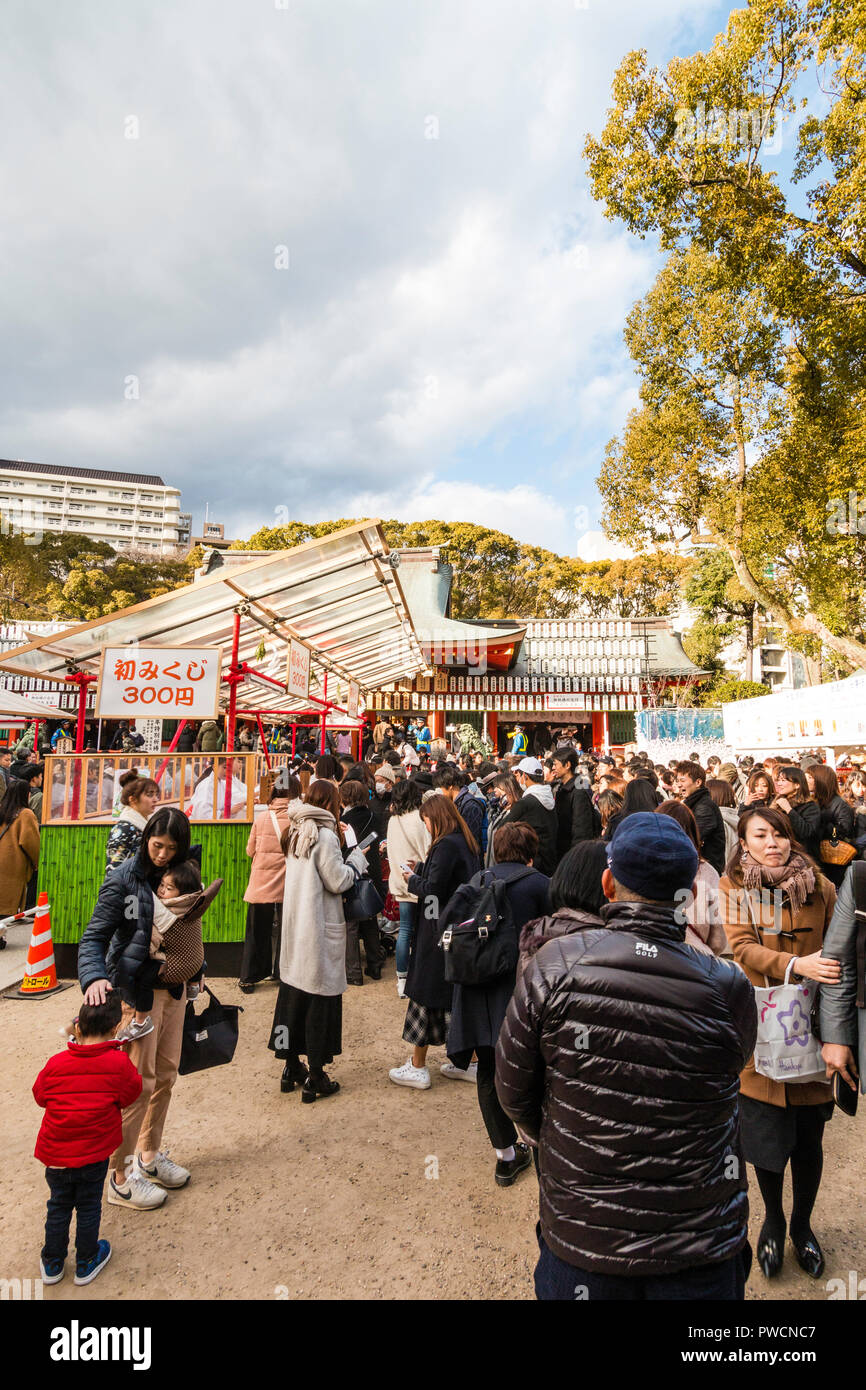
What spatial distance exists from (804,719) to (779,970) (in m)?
9.09

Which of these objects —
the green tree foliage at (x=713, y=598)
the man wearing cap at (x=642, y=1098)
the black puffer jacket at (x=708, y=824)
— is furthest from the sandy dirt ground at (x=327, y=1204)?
the green tree foliage at (x=713, y=598)

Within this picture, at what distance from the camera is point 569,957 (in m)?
1.58

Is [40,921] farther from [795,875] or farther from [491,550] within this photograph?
[491,550]

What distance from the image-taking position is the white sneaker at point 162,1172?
3.06 m

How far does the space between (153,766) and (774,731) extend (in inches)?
401

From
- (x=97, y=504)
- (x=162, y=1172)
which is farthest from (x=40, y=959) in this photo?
(x=97, y=504)

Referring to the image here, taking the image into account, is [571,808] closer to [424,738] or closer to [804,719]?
[804,719]

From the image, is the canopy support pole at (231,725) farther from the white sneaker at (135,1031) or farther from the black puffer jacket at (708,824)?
the black puffer jacket at (708,824)

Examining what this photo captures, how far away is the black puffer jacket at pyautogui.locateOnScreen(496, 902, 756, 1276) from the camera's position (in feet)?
4.83

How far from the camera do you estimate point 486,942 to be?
3008 mm

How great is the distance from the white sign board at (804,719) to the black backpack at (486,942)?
776cm

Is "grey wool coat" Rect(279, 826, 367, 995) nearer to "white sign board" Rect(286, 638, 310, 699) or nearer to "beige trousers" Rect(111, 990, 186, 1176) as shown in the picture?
"beige trousers" Rect(111, 990, 186, 1176)


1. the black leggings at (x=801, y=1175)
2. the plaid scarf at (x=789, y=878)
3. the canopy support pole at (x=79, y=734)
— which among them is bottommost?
the black leggings at (x=801, y=1175)
